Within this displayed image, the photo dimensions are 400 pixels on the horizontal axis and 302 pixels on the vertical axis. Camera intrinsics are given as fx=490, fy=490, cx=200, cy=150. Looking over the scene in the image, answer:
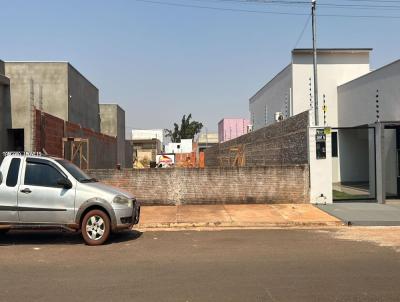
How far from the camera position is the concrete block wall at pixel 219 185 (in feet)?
54.6

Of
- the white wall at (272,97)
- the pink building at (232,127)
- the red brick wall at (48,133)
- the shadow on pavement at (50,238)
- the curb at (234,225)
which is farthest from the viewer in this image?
the pink building at (232,127)

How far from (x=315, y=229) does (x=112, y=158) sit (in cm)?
2439

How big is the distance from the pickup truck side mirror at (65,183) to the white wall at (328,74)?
21.6 meters

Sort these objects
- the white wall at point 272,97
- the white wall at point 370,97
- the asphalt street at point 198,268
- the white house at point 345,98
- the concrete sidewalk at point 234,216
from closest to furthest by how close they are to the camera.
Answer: the asphalt street at point 198,268, the concrete sidewalk at point 234,216, the white wall at point 370,97, the white house at point 345,98, the white wall at point 272,97

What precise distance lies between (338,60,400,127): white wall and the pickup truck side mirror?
15.8 m

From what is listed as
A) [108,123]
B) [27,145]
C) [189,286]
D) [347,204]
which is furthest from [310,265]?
[108,123]

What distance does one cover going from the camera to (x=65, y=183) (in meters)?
10.1

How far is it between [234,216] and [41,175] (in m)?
5.85

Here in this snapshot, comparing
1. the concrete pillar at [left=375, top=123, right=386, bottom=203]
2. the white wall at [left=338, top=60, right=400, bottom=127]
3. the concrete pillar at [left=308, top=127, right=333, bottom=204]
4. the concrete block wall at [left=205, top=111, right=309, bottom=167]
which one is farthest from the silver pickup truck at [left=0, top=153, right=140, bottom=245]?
the white wall at [left=338, top=60, right=400, bottom=127]

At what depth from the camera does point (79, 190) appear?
1016 centimetres

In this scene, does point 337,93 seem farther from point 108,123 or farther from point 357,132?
point 108,123

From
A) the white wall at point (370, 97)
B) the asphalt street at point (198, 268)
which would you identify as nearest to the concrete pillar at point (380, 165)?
the white wall at point (370, 97)

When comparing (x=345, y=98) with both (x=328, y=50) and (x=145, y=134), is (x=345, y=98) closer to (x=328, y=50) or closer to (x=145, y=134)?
(x=328, y=50)

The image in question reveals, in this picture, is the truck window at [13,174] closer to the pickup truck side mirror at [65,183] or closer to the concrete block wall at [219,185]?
the pickup truck side mirror at [65,183]
